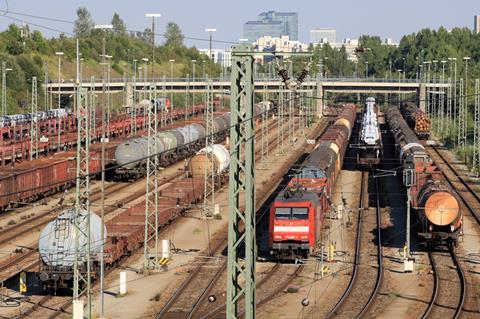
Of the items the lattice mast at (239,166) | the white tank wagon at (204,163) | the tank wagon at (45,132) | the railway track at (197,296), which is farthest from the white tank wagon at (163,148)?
the lattice mast at (239,166)

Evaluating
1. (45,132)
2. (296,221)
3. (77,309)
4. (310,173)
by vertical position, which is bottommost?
(77,309)

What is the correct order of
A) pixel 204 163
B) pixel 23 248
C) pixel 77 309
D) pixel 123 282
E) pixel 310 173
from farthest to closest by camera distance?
pixel 204 163 < pixel 310 173 < pixel 23 248 < pixel 123 282 < pixel 77 309

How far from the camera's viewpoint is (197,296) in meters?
34.9

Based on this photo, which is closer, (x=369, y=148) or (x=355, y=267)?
(x=355, y=267)

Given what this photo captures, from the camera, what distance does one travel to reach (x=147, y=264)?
1550 inches

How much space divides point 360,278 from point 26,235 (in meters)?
17.8

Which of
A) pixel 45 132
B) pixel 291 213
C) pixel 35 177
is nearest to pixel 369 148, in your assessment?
pixel 35 177

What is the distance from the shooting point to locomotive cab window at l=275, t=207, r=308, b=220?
39.7 metres

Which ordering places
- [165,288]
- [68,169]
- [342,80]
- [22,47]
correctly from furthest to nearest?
[22,47]
[342,80]
[68,169]
[165,288]

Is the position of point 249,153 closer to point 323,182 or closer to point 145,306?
point 145,306

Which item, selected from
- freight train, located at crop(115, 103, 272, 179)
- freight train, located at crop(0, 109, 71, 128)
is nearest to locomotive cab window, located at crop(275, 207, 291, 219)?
freight train, located at crop(115, 103, 272, 179)

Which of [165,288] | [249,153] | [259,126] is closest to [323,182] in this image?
[165,288]

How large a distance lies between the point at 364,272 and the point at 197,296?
26.5ft

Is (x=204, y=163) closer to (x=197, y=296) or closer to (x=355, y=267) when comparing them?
(x=355, y=267)
